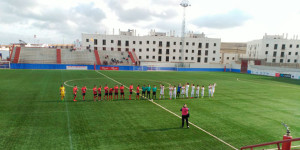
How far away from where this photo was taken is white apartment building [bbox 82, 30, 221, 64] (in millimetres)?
79931

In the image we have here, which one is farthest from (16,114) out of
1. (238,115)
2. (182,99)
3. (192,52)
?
(192,52)

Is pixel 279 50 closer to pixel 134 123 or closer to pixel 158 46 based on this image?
pixel 158 46

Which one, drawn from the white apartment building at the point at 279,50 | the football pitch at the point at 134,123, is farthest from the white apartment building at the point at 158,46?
the football pitch at the point at 134,123

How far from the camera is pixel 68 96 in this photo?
23000 millimetres

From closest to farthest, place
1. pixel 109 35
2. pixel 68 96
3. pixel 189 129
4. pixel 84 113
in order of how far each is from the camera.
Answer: pixel 189 129 < pixel 84 113 < pixel 68 96 < pixel 109 35

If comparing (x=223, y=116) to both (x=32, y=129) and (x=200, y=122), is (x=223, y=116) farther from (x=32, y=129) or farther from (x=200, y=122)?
(x=32, y=129)

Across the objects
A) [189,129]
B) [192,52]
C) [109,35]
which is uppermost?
[109,35]

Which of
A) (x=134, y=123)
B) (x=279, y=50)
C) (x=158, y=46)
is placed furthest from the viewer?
(x=279, y=50)

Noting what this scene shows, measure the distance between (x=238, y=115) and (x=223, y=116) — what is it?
5.14 feet

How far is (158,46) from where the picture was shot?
83750mm

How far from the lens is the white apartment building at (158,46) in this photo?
7993 centimetres

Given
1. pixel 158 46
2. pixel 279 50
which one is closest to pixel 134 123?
pixel 158 46

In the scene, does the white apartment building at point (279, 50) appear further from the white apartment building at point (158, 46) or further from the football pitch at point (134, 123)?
the football pitch at point (134, 123)

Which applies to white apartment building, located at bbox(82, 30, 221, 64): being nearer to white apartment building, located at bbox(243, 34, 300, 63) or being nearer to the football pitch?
white apartment building, located at bbox(243, 34, 300, 63)
